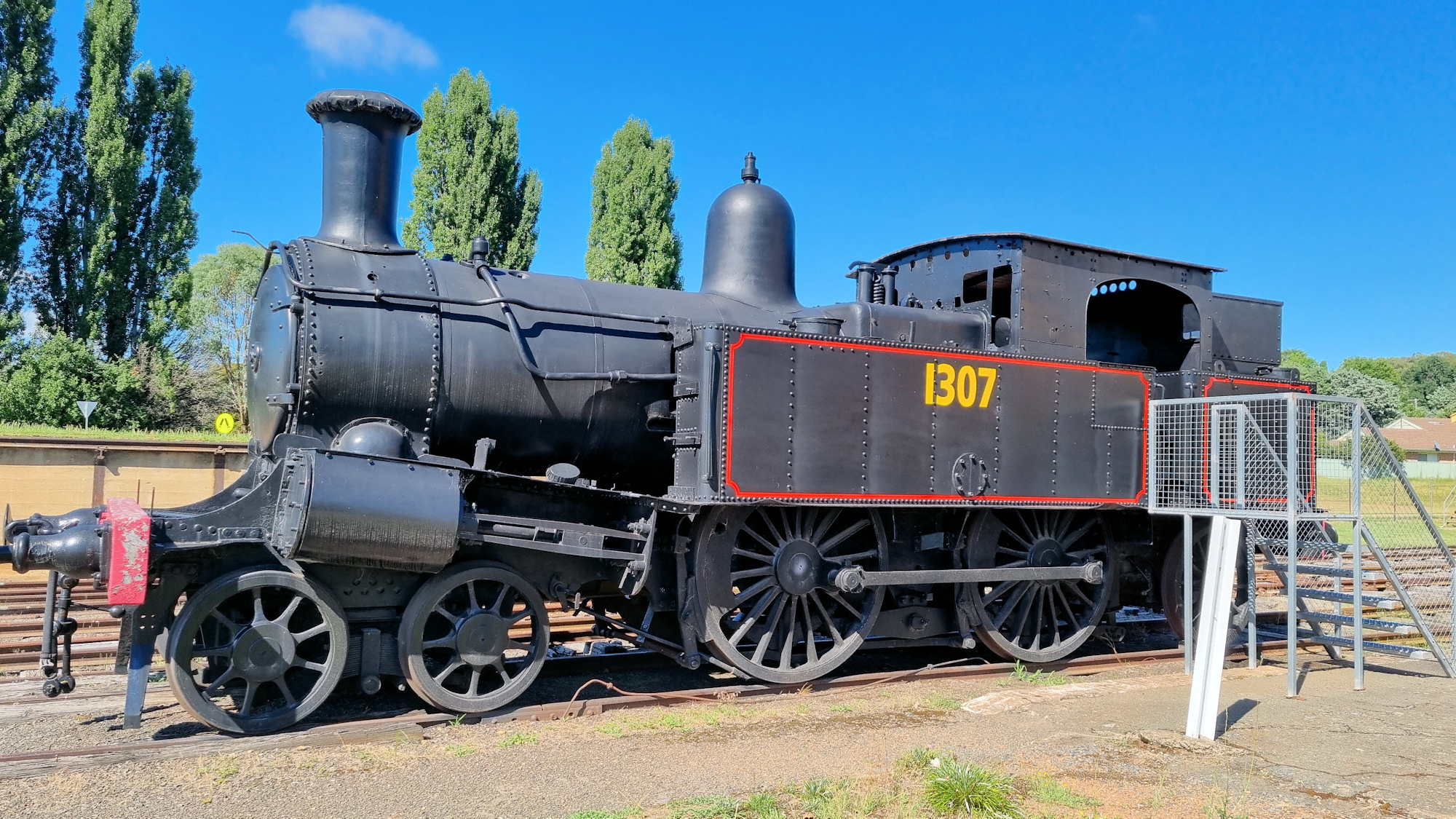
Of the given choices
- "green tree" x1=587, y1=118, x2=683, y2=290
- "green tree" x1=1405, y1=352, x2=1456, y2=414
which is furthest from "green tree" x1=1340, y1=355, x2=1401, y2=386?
"green tree" x1=587, y1=118, x2=683, y2=290

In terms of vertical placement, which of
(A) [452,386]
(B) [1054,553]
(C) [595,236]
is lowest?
(B) [1054,553]

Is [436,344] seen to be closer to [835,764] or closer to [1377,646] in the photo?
[835,764]

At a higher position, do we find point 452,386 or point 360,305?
point 360,305

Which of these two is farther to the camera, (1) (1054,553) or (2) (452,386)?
(1) (1054,553)

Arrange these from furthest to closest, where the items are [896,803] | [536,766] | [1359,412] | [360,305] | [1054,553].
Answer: [1054,553] → [1359,412] → [360,305] → [536,766] → [896,803]

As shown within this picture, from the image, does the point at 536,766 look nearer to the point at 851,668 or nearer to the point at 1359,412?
the point at 851,668

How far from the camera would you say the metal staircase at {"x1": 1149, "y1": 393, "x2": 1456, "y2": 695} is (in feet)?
24.0

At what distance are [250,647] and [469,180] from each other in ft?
62.5

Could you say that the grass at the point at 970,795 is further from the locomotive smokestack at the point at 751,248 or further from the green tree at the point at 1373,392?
the green tree at the point at 1373,392

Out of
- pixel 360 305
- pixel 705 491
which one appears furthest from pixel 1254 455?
pixel 360 305

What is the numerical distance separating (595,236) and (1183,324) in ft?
60.6

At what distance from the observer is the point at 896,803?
14.3ft

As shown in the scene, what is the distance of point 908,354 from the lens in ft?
23.4

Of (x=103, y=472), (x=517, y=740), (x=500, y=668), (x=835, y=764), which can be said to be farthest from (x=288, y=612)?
(x=103, y=472)
